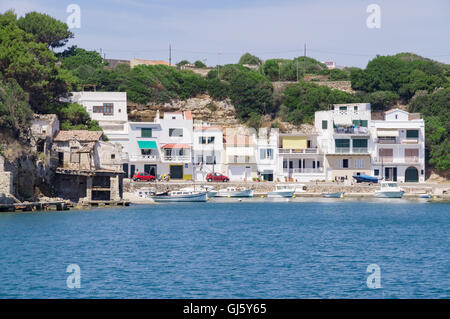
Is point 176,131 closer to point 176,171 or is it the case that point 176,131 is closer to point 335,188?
point 176,171

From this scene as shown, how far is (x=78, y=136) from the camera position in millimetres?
71562

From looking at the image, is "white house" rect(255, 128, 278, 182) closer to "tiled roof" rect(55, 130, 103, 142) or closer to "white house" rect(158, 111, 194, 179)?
"white house" rect(158, 111, 194, 179)

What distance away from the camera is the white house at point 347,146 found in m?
87.6

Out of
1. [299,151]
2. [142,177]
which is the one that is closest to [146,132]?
[142,177]

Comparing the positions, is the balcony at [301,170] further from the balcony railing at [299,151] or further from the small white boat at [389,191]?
the small white boat at [389,191]

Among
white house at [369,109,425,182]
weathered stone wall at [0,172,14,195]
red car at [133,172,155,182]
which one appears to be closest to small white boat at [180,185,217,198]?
red car at [133,172,155,182]

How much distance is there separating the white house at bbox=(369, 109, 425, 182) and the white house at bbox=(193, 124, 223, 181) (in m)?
18.2

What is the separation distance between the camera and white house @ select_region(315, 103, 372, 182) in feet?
287

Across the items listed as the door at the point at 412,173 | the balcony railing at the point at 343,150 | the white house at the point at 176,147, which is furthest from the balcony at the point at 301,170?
the white house at the point at 176,147

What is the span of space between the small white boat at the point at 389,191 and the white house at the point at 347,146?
24.1 feet

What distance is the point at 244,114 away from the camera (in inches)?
4058

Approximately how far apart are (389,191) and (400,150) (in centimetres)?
976
